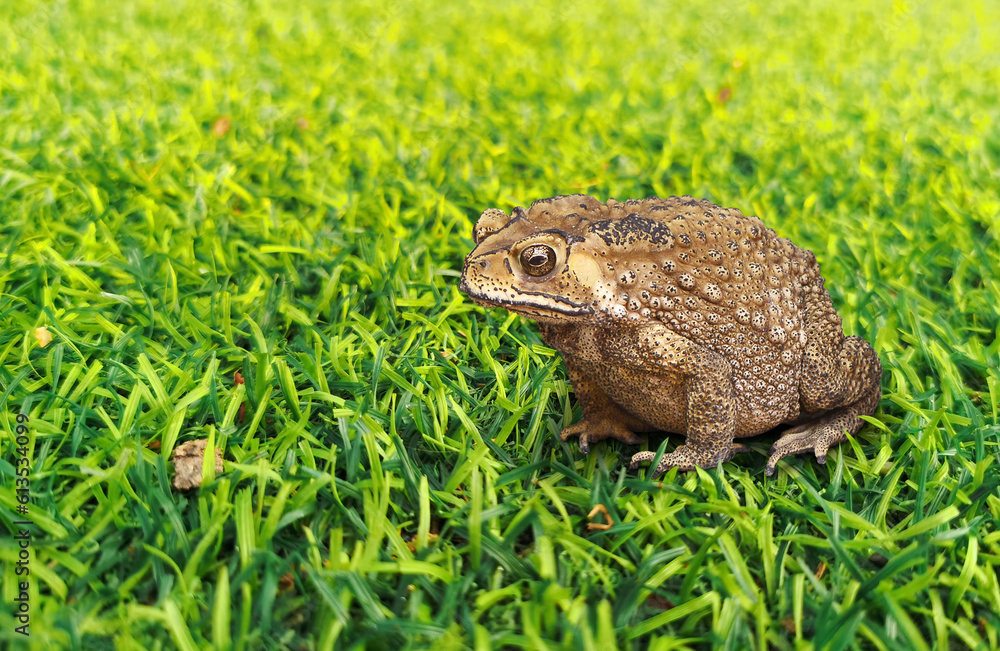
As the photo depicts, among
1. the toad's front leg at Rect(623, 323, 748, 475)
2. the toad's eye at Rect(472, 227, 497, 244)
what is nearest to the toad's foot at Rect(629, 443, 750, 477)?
the toad's front leg at Rect(623, 323, 748, 475)

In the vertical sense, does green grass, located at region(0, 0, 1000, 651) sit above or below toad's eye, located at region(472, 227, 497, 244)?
below

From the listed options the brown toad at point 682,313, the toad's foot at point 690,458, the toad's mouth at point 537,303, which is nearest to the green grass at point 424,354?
the toad's foot at point 690,458

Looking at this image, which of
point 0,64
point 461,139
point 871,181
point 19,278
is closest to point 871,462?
point 871,181

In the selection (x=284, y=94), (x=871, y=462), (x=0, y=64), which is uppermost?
(x=0, y=64)

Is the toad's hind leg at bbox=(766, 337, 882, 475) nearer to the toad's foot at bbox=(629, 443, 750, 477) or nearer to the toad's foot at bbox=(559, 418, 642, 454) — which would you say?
the toad's foot at bbox=(629, 443, 750, 477)

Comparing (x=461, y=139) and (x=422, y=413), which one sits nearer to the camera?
(x=422, y=413)

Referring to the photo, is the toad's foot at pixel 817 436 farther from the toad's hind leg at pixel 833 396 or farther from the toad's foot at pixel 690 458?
the toad's foot at pixel 690 458

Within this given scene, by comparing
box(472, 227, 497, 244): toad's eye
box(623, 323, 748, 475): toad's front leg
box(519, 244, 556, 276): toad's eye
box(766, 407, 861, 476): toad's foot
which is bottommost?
box(766, 407, 861, 476): toad's foot

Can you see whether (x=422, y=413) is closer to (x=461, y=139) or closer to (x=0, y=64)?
(x=461, y=139)
